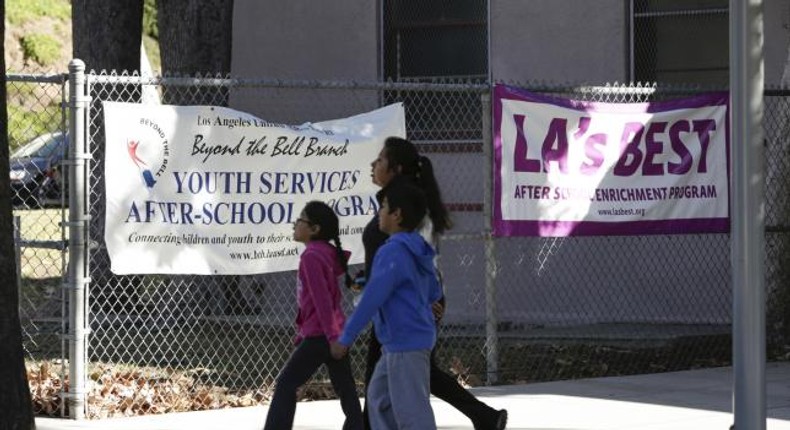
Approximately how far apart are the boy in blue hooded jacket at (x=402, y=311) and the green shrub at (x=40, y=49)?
1066 inches


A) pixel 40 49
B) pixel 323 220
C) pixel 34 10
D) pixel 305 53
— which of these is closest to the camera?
pixel 323 220

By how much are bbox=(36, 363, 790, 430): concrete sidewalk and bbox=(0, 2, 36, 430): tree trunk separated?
1692 mm

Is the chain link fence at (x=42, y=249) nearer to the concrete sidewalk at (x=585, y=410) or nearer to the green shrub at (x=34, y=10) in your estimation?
the concrete sidewalk at (x=585, y=410)

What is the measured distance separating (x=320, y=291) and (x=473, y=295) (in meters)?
6.87

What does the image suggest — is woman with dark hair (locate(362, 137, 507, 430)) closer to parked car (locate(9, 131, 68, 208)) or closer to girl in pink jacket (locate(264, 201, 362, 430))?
girl in pink jacket (locate(264, 201, 362, 430))

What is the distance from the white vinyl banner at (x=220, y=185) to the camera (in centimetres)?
930

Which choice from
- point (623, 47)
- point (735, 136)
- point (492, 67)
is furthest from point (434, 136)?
point (735, 136)

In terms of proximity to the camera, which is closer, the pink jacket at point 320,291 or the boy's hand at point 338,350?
the boy's hand at point 338,350

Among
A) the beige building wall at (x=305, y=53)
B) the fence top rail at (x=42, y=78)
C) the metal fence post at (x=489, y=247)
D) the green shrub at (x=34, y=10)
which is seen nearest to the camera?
the fence top rail at (x=42, y=78)

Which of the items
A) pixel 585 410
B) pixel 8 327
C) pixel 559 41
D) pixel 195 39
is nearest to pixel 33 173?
pixel 195 39

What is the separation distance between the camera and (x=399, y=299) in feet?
22.3

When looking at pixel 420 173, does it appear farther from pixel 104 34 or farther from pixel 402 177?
pixel 104 34

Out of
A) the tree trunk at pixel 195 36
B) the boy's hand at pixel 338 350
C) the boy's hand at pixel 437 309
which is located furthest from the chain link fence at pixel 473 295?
the boy's hand at pixel 338 350

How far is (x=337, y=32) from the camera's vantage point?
15242mm
